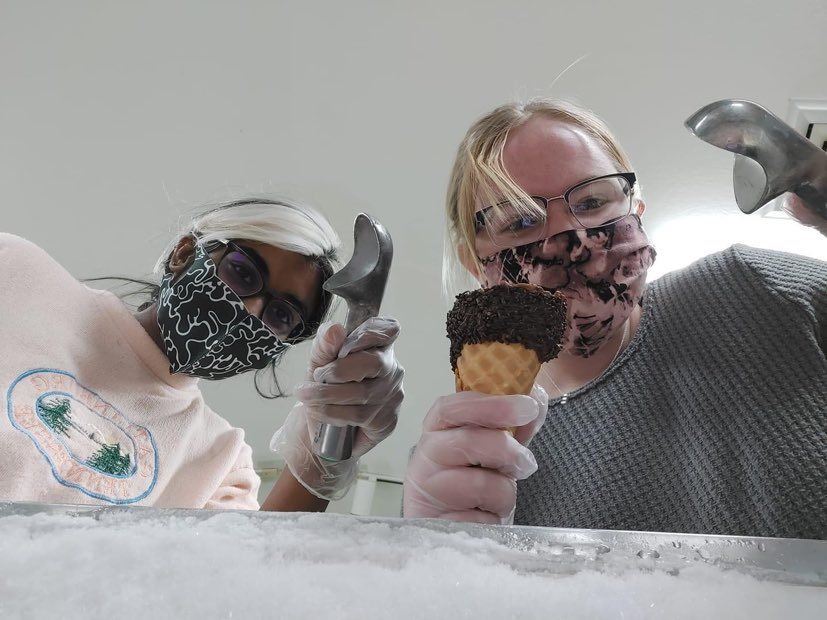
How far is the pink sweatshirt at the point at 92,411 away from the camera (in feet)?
3.53

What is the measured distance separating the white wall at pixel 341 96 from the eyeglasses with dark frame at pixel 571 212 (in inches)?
36.4

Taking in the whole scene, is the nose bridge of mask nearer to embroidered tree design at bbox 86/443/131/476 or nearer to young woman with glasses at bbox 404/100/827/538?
young woman with glasses at bbox 404/100/827/538

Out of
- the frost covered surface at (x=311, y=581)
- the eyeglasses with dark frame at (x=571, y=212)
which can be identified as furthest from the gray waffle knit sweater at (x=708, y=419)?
the frost covered surface at (x=311, y=581)

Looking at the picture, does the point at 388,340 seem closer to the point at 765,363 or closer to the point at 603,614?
the point at 765,363

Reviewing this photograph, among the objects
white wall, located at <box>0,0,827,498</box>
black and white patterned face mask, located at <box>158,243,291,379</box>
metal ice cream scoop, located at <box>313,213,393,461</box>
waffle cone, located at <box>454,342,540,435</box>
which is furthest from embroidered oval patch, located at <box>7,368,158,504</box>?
white wall, located at <box>0,0,827,498</box>

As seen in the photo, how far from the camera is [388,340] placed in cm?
100

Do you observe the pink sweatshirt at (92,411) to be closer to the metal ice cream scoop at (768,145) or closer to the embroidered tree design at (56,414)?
the embroidered tree design at (56,414)

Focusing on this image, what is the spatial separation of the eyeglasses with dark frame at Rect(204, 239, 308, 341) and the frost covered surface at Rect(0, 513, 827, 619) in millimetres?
1060

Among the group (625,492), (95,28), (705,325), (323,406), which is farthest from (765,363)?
(95,28)

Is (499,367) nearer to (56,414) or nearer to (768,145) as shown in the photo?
(768,145)

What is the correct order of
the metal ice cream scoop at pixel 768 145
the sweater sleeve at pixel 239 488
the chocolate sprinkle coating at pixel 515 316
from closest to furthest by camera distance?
the metal ice cream scoop at pixel 768 145, the chocolate sprinkle coating at pixel 515 316, the sweater sleeve at pixel 239 488

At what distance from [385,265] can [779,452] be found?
0.57m

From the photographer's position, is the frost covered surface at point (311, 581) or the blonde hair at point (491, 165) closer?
the frost covered surface at point (311, 581)

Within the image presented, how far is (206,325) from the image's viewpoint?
128cm
